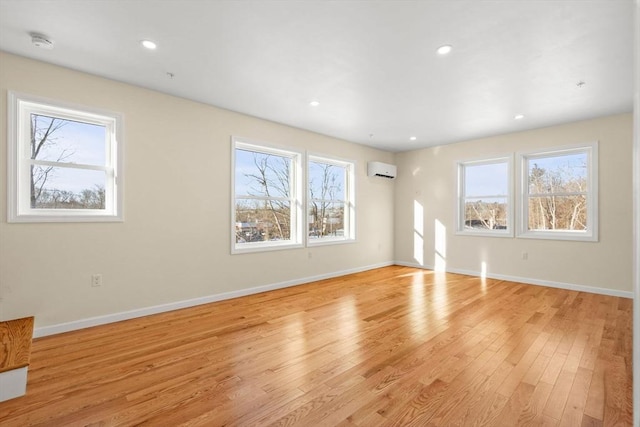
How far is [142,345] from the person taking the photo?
2.61 meters

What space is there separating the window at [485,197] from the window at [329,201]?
7.08 ft

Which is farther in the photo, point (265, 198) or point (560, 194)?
point (560, 194)

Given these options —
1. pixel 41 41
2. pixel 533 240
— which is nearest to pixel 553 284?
pixel 533 240

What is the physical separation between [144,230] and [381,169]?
174 inches

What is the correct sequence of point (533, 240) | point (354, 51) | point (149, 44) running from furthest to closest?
point (533, 240), point (354, 51), point (149, 44)

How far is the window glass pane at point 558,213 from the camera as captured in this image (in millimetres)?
4566

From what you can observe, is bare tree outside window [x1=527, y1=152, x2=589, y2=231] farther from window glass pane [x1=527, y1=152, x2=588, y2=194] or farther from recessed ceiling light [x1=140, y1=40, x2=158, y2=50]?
recessed ceiling light [x1=140, y1=40, x2=158, y2=50]

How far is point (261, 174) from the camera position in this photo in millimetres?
4625

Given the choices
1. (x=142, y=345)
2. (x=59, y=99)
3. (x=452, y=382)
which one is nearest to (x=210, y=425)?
(x=142, y=345)

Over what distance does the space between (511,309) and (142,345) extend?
400cm

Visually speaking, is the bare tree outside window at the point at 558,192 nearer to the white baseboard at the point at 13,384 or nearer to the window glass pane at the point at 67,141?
the window glass pane at the point at 67,141

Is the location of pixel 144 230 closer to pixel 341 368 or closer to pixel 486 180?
pixel 341 368

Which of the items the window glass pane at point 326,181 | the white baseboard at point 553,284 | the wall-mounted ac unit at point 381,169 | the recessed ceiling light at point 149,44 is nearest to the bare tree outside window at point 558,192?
the white baseboard at point 553,284

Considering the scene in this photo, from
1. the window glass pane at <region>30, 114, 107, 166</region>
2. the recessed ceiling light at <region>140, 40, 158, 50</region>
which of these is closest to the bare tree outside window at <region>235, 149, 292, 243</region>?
the window glass pane at <region>30, 114, 107, 166</region>
